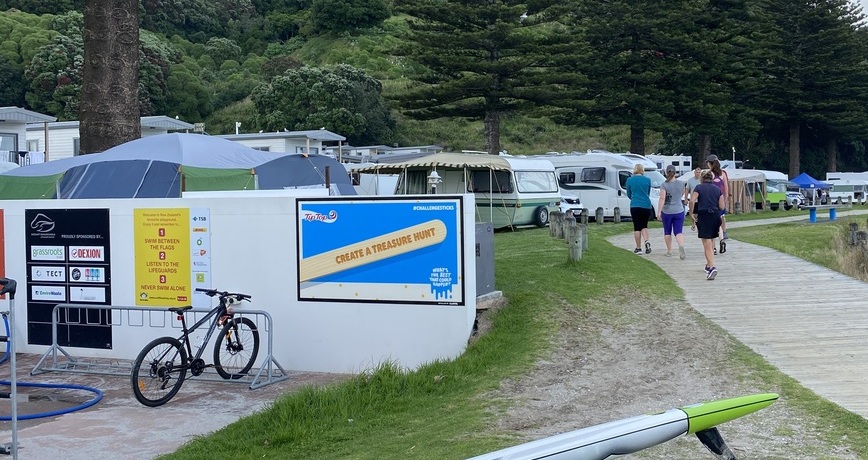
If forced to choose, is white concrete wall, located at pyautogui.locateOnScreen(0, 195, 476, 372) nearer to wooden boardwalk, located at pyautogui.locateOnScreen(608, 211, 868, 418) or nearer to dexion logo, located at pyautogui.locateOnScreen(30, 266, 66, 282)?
dexion logo, located at pyautogui.locateOnScreen(30, 266, 66, 282)

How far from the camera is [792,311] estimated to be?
11070 millimetres

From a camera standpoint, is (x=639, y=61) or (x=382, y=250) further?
(x=639, y=61)

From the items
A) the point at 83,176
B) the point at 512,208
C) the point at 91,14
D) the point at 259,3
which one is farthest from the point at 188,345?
the point at 259,3

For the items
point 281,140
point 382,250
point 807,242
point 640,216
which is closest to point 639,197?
point 640,216

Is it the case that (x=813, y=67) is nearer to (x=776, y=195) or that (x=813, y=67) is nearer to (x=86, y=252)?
(x=776, y=195)

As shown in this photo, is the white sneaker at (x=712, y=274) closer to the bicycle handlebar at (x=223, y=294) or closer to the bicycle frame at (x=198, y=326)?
the bicycle handlebar at (x=223, y=294)

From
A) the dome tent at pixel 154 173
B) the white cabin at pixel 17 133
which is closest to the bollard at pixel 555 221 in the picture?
the dome tent at pixel 154 173

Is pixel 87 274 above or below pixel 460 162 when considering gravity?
below

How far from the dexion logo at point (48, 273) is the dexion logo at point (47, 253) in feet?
0.39

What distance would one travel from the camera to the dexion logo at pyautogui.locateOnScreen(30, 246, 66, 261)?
38.1 ft

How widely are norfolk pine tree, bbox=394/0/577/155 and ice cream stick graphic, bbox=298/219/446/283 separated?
27.8m

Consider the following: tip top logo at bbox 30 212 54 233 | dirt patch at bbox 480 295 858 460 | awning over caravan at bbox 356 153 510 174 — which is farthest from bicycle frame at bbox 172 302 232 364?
awning over caravan at bbox 356 153 510 174

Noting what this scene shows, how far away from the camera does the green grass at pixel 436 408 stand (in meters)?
6.66

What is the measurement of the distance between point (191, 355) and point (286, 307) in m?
1.30
